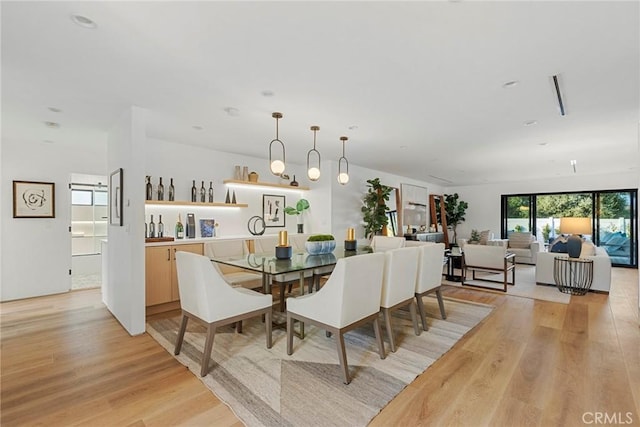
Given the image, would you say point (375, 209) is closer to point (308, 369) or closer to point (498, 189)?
point (308, 369)

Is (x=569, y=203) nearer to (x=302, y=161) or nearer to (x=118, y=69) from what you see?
(x=302, y=161)

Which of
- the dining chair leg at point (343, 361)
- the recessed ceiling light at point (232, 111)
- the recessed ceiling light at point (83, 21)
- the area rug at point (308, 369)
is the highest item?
the recessed ceiling light at point (83, 21)

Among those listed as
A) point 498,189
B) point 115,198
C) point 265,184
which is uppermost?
point 498,189

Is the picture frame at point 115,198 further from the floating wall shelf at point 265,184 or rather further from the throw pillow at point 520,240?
the throw pillow at point 520,240

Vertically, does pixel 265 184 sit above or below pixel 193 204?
above

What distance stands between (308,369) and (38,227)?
493cm

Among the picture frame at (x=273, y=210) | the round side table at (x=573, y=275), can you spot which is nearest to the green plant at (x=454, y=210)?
the round side table at (x=573, y=275)

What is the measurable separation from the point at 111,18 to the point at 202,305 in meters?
2.00

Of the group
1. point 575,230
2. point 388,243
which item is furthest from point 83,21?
point 575,230

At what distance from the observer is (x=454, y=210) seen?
33.0 ft

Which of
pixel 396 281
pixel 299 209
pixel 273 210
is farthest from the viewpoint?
pixel 273 210

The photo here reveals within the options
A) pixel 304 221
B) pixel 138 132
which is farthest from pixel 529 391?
pixel 304 221

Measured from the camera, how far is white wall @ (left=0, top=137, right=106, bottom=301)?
14.2 ft

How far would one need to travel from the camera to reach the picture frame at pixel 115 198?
3.34 m
